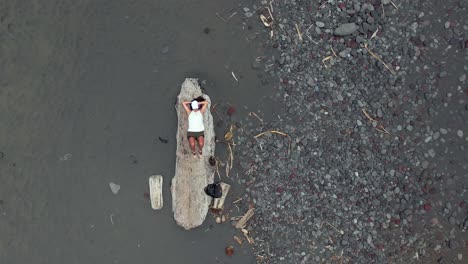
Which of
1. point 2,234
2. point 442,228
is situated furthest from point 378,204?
point 2,234

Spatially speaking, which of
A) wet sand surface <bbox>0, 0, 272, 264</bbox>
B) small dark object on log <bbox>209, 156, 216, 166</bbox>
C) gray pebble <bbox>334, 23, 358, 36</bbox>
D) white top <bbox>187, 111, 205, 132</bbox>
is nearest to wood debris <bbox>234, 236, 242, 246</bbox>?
wet sand surface <bbox>0, 0, 272, 264</bbox>

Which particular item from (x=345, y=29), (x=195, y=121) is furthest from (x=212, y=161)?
(x=345, y=29)

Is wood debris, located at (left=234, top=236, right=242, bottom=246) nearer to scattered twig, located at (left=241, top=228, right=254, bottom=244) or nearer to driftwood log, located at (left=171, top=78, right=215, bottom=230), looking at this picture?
scattered twig, located at (left=241, top=228, right=254, bottom=244)

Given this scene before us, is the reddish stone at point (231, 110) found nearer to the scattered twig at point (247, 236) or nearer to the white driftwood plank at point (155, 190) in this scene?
the white driftwood plank at point (155, 190)

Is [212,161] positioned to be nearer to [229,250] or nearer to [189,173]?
[189,173]

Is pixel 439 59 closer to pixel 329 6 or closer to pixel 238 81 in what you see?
pixel 329 6

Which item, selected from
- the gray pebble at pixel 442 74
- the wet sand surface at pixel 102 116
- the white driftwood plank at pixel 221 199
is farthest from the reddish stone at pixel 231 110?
the gray pebble at pixel 442 74
